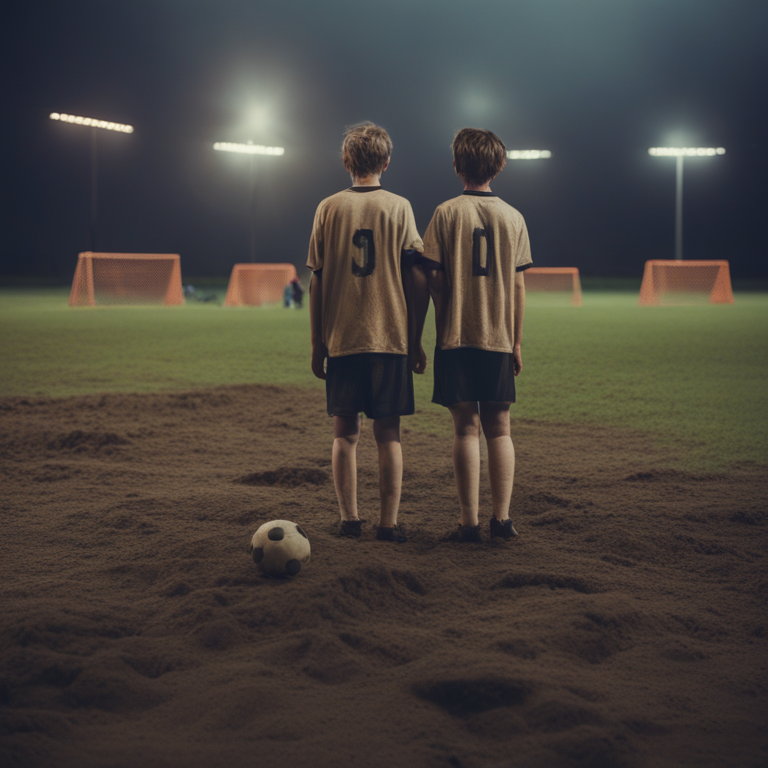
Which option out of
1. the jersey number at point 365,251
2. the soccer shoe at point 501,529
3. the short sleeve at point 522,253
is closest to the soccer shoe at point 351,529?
the soccer shoe at point 501,529

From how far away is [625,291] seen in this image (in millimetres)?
34062

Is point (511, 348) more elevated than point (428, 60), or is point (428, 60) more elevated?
point (428, 60)

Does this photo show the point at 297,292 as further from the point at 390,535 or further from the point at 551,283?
the point at 390,535

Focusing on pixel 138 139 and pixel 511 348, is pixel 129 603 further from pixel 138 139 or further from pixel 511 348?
pixel 138 139

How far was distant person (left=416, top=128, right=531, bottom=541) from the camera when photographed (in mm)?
3688

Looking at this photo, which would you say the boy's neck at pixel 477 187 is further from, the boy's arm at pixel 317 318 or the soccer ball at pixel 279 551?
the soccer ball at pixel 279 551

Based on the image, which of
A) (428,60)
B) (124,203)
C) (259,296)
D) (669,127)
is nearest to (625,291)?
(669,127)

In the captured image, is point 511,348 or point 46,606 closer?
point 46,606

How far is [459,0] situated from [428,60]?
118 inches

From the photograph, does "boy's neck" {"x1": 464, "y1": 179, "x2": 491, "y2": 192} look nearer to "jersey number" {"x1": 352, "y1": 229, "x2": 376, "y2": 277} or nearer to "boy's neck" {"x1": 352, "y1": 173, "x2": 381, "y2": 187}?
"boy's neck" {"x1": 352, "y1": 173, "x2": 381, "y2": 187}

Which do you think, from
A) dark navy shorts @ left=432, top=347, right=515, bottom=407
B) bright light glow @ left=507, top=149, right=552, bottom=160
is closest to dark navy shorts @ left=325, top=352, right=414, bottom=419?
dark navy shorts @ left=432, top=347, right=515, bottom=407

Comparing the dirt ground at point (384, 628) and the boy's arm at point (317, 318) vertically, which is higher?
the boy's arm at point (317, 318)

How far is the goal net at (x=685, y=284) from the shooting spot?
24.9m

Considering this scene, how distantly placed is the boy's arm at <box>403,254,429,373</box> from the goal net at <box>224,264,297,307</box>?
21.2m
